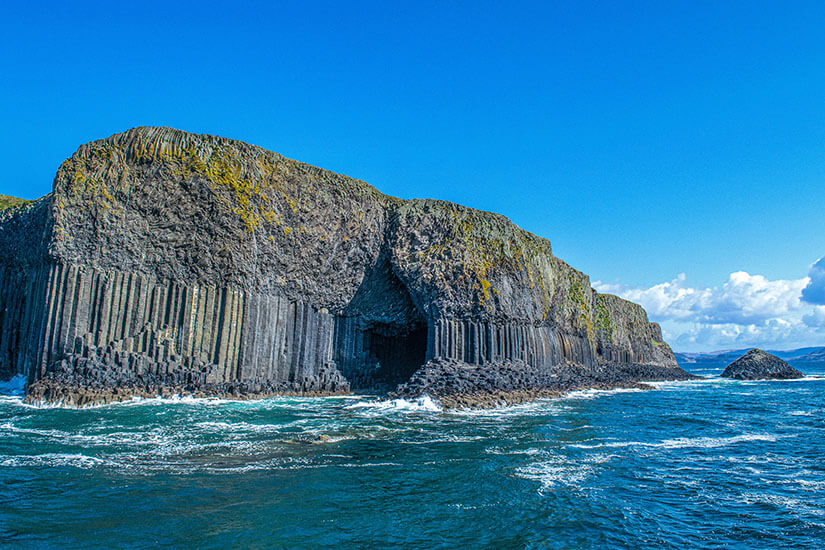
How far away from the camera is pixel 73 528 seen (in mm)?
8836

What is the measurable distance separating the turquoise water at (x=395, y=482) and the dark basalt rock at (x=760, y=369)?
50.6 meters

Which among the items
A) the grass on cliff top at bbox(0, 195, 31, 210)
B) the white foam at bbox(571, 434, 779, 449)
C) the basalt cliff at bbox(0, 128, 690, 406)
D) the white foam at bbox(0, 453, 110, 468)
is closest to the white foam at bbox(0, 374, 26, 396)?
the basalt cliff at bbox(0, 128, 690, 406)

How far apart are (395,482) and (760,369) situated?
228 feet

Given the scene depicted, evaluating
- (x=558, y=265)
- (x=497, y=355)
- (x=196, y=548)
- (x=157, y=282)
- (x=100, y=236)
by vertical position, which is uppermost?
(x=558, y=265)

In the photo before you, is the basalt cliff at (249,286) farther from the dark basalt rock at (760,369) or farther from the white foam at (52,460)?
the dark basalt rock at (760,369)

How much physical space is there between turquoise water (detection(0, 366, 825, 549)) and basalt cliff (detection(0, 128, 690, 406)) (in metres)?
5.28

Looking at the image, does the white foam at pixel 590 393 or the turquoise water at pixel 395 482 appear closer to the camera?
the turquoise water at pixel 395 482

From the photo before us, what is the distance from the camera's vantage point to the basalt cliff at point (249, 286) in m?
26.0

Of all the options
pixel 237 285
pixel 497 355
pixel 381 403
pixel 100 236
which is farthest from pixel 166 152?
pixel 497 355

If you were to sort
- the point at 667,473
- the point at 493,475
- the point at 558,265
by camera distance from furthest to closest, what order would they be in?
1. the point at 558,265
2. the point at 667,473
3. the point at 493,475

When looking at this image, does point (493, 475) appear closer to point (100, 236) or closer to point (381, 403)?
point (381, 403)

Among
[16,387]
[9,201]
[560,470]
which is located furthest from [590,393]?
[9,201]

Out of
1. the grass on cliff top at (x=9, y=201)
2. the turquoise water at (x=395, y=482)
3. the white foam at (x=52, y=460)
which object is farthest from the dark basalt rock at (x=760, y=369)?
the grass on cliff top at (x=9, y=201)

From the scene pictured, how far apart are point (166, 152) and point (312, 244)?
9.39 metres
